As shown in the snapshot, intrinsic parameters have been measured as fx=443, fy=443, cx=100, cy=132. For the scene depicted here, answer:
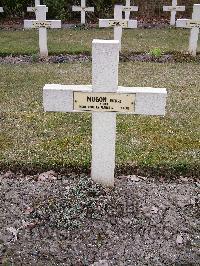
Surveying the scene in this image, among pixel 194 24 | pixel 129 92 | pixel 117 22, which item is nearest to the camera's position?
pixel 129 92

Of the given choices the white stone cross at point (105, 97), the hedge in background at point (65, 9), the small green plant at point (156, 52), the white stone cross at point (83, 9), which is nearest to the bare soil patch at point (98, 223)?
the white stone cross at point (105, 97)

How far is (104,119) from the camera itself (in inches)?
153

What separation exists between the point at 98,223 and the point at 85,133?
6.94 feet

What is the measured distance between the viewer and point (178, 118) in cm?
630

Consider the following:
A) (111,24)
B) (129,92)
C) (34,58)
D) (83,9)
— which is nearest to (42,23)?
(34,58)

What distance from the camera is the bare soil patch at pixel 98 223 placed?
11.2 feet

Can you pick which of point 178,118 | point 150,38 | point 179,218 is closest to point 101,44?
point 179,218

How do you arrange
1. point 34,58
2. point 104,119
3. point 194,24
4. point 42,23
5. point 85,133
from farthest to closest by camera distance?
point 194,24
point 42,23
point 34,58
point 85,133
point 104,119

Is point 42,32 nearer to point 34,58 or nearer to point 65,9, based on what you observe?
point 34,58

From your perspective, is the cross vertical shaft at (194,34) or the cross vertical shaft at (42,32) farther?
the cross vertical shaft at (194,34)

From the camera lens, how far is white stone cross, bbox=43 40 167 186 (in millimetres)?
3633

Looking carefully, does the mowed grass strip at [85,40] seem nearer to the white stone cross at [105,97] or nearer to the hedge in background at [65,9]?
the hedge in background at [65,9]

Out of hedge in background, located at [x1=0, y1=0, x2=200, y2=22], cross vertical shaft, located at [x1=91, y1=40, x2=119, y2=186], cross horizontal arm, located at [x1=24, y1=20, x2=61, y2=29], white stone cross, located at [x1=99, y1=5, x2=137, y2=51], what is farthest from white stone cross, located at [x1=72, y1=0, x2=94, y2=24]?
cross vertical shaft, located at [x1=91, y1=40, x2=119, y2=186]

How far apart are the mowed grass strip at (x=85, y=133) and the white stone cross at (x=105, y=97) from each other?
1.04 meters
